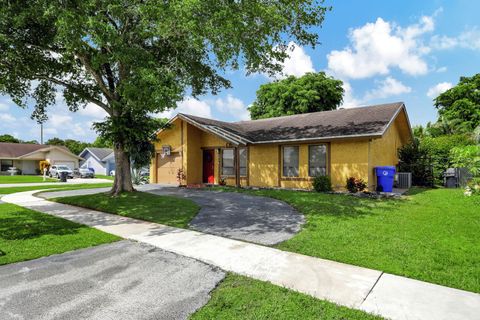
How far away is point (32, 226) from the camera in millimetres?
7824

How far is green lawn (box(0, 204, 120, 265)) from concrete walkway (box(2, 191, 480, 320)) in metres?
0.96

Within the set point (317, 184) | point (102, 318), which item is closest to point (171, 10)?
point (102, 318)

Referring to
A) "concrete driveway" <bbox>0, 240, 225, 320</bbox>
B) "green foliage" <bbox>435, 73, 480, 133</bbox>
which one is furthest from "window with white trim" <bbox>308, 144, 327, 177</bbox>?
"green foliage" <bbox>435, 73, 480, 133</bbox>

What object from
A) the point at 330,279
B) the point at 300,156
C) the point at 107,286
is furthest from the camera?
the point at 300,156

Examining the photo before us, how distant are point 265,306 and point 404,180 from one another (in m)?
15.4

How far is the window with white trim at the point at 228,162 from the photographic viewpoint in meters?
17.8

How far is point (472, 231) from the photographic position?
681 cm

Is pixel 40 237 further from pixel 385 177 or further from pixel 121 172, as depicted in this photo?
pixel 385 177

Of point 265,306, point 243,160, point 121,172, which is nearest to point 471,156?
point 265,306

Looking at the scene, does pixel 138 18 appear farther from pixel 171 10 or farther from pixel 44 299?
pixel 44 299

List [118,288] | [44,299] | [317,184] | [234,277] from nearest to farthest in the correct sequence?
[44,299], [118,288], [234,277], [317,184]

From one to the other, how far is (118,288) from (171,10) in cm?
839

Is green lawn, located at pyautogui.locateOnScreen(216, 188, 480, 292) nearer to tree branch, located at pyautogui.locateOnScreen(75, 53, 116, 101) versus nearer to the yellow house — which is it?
the yellow house

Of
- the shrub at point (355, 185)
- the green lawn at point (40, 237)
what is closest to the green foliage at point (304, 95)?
the shrub at point (355, 185)
